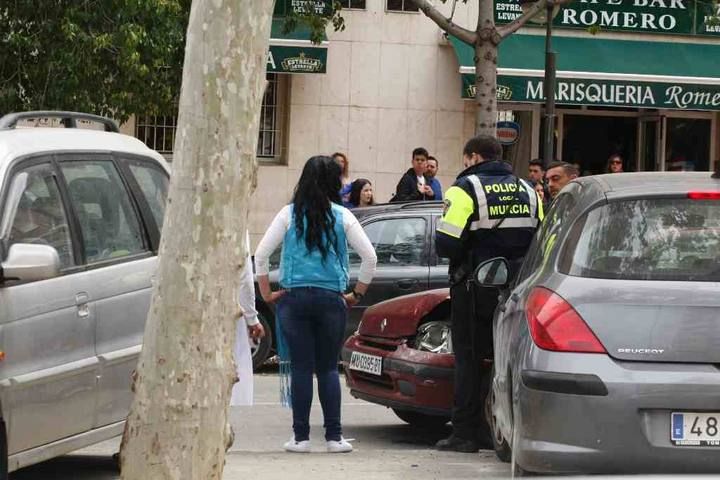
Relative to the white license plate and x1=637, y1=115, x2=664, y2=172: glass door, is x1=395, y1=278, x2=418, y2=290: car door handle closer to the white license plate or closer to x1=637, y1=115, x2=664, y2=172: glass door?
the white license plate

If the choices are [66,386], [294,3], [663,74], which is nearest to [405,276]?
[66,386]

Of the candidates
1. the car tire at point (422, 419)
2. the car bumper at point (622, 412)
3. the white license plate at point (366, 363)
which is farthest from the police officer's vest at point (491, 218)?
the car bumper at point (622, 412)

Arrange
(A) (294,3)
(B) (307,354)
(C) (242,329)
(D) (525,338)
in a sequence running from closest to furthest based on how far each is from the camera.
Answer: (D) (525,338), (C) (242,329), (B) (307,354), (A) (294,3)

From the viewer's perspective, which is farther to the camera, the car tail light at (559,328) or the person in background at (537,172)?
the person in background at (537,172)

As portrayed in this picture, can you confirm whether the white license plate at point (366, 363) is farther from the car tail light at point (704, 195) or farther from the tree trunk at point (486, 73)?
the tree trunk at point (486, 73)

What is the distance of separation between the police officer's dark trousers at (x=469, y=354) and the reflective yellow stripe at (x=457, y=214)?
0.33 m

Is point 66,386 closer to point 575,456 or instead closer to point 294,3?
point 575,456

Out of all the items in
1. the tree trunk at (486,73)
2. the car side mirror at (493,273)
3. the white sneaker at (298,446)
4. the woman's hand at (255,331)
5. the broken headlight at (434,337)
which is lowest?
the white sneaker at (298,446)

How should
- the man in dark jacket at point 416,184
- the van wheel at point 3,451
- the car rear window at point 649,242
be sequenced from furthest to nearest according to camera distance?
the man in dark jacket at point 416,184
the van wheel at point 3,451
the car rear window at point 649,242

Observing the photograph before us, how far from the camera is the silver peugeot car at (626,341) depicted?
567 centimetres

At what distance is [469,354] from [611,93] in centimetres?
1380

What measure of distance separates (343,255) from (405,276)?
4.71 meters

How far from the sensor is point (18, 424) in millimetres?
6406

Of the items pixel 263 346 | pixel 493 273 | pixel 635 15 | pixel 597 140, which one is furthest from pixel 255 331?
pixel 597 140
